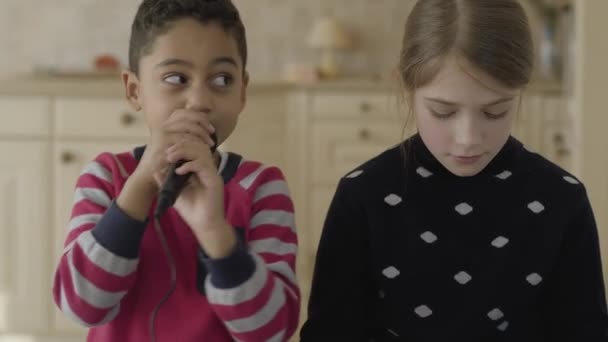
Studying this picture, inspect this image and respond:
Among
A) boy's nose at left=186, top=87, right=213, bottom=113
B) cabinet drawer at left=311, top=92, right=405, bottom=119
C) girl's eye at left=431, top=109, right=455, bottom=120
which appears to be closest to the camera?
boy's nose at left=186, top=87, right=213, bottom=113

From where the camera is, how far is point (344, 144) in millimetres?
3848

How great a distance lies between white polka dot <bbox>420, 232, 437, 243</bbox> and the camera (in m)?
1.30

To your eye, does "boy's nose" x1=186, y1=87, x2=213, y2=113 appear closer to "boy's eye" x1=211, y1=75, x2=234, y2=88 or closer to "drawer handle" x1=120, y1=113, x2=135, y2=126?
"boy's eye" x1=211, y1=75, x2=234, y2=88

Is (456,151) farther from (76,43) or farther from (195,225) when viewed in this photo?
(76,43)

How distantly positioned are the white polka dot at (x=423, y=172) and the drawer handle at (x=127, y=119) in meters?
1.85

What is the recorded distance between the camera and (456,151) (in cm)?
116

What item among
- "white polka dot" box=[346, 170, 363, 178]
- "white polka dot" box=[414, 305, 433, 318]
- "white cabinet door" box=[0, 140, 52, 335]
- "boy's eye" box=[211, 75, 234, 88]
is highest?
"boy's eye" box=[211, 75, 234, 88]

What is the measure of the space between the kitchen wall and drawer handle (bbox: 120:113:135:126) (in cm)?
134

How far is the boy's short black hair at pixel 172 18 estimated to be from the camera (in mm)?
1087

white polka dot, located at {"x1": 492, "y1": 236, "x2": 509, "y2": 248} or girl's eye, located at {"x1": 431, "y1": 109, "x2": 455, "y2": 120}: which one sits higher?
girl's eye, located at {"x1": 431, "y1": 109, "x2": 455, "y2": 120}

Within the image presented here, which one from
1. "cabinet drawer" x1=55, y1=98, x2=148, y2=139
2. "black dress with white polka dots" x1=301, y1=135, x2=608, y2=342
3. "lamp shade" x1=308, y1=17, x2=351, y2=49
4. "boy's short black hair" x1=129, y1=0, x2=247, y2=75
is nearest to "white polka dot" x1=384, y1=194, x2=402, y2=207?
"black dress with white polka dots" x1=301, y1=135, x2=608, y2=342

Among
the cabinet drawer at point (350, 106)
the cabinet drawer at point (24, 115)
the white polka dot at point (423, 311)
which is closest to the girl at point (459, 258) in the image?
the white polka dot at point (423, 311)

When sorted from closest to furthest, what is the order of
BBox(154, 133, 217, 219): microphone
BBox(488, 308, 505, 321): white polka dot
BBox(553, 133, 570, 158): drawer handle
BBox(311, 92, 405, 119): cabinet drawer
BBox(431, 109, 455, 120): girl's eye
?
BBox(154, 133, 217, 219): microphone, BBox(431, 109, 455, 120): girl's eye, BBox(488, 308, 505, 321): white polka dot, BBox(553, 133, 570, 158): drawer handle, BBox(311, 92, 405, 119): cabinet drawer

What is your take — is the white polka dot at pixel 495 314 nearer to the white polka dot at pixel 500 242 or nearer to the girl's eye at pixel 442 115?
the white polka dot at pixel 500 242
